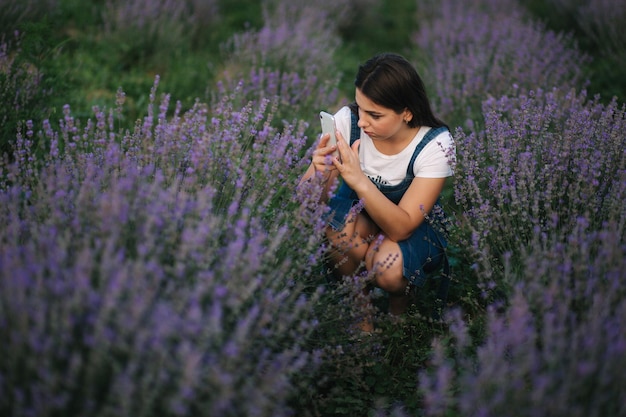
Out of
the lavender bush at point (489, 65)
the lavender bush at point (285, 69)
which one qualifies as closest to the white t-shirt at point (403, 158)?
the lavender bush at point (285, 69)

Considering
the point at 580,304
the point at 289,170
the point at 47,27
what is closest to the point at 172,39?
the point at 47,27

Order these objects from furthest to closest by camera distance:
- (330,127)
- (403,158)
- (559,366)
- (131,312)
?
(403,158) < (330,127) < (559,366) < (131,312)

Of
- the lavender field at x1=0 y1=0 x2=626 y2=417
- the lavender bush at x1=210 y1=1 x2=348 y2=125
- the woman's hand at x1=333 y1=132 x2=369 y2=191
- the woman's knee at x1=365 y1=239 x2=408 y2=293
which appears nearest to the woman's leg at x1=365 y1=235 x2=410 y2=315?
the woman's knee at x1=365 y1=239 x2=408 y2=293

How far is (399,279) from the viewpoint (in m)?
2.29

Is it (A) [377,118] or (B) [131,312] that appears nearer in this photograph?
(B) [131,312]

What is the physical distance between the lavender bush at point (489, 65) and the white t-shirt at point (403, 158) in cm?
108

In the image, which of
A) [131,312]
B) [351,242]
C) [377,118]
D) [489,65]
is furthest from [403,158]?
[489,65]

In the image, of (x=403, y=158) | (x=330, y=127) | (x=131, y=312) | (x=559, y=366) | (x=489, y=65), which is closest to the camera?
(x=131, y=312)

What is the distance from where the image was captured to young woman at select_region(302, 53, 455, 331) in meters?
2.15

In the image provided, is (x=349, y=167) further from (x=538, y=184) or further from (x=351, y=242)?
(x=538, y=184)

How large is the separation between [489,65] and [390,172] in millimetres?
2237

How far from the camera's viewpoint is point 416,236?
93.9 inches

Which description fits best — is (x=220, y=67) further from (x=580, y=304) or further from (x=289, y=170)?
(x=580, y=304)

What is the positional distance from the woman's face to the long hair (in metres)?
0.02
